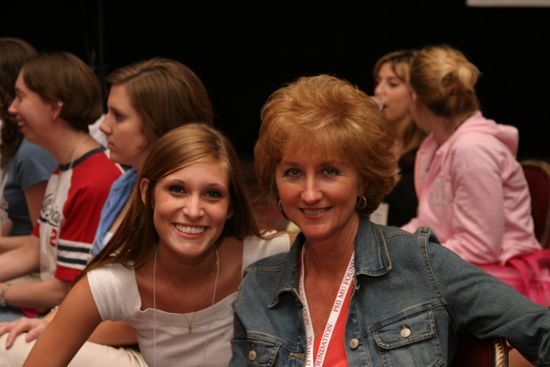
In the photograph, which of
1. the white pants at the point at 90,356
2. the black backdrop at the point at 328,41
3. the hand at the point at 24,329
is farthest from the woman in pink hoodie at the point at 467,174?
the black backdrop at the point at 328,41

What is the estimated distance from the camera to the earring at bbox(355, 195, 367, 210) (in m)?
1.94

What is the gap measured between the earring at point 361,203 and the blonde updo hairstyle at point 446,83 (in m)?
1.40

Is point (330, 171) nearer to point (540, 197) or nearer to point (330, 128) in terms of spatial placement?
point (330, 128)

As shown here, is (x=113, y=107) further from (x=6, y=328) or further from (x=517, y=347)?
(x=517, y=347)

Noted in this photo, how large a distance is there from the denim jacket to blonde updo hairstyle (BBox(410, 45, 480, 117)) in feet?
4.73

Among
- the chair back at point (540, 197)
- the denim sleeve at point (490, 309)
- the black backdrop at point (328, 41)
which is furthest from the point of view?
the black backdrop at point (328, 41)

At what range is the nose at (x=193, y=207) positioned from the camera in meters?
2.11

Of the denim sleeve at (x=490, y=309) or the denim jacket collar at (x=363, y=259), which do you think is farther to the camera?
the denim jacket collar at (x=363, y=259)

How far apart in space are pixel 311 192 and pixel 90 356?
3.31 ft

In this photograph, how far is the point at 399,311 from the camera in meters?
1.76

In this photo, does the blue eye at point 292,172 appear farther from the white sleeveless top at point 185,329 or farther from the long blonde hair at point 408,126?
the long blonde hair at point 408,126

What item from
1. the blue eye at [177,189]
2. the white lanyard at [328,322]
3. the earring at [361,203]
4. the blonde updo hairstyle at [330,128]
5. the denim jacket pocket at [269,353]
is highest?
the blonde updo hairstyle at [330,128]

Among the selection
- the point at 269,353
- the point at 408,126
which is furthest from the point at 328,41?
the point at 269,353

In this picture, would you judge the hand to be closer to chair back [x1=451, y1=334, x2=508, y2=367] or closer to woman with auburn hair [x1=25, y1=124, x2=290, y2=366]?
woman with auburn hair [x1=25, y1=124, x2=290, y2=366]
